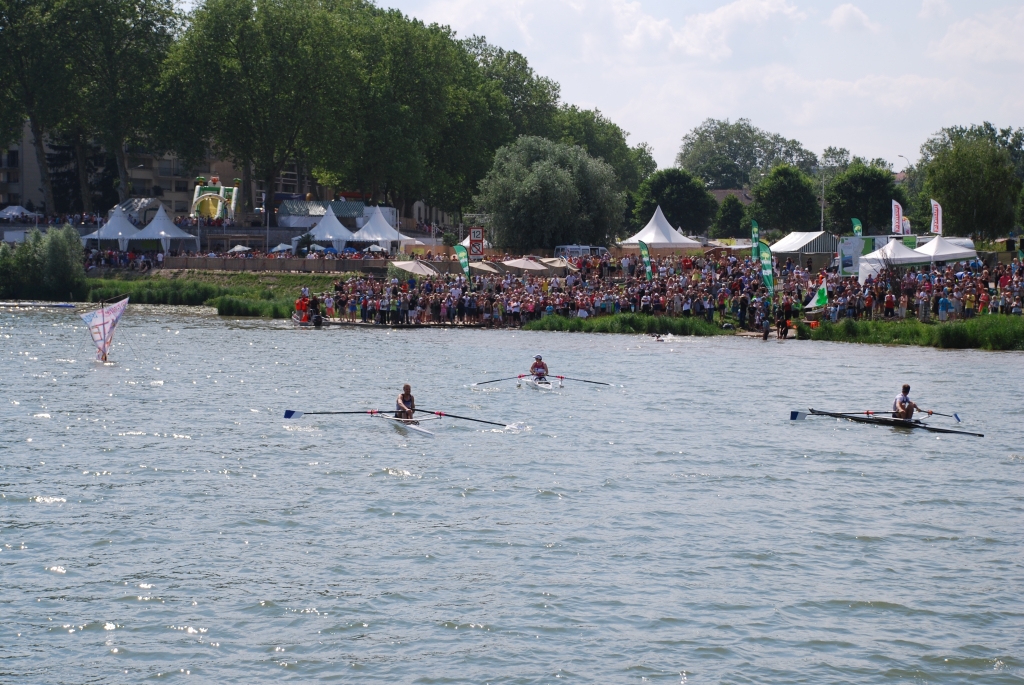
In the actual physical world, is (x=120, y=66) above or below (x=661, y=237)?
above

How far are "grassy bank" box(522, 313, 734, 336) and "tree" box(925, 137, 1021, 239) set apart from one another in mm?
39533

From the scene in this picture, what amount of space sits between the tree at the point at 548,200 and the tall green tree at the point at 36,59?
3368cm

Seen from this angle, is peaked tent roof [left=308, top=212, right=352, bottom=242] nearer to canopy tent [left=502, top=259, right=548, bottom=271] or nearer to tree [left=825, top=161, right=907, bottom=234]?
canopy tent [left=502, top=259, right=548, bottom=271]

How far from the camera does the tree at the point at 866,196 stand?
4136 inches

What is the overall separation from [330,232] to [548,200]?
1437cm

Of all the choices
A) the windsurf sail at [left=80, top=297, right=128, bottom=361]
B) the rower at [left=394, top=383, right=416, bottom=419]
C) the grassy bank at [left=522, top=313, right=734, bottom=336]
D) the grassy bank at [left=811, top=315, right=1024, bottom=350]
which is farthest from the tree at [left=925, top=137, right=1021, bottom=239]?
the rower at [left=394, top=383, right=416, bottom=419]

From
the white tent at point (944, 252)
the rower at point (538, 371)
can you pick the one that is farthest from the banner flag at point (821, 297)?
the rower at point (538, 371)

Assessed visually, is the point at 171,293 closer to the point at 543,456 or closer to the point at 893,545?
the point at 543,456

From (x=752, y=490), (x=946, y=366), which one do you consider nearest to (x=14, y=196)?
(x=946, y=366)

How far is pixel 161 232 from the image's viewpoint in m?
78.8

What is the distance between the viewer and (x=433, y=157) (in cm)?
9994

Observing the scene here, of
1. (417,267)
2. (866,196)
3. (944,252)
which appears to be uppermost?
(866,196)

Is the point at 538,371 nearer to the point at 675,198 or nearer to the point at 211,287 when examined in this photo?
the point at 211,287

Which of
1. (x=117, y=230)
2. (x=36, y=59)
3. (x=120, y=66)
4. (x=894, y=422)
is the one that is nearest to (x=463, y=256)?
(x=894, y=422)
